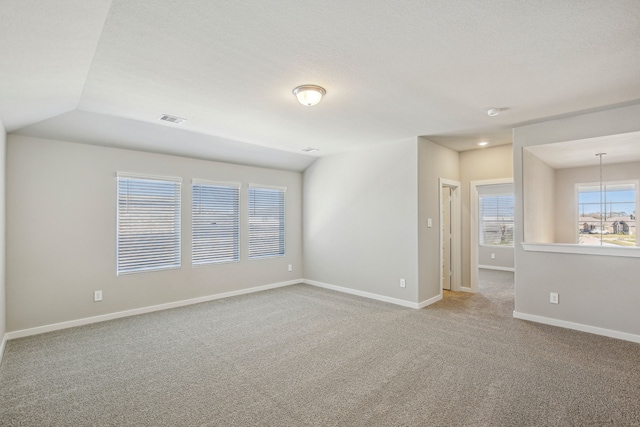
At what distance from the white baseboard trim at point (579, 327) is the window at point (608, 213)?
2.54 meters

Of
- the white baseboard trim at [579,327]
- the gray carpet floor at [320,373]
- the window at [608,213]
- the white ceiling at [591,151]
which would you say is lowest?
the gray carpet floor at [320,373]

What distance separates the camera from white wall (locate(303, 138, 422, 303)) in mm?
4863

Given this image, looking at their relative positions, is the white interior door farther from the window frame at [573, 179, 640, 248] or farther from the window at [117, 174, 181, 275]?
the window at [117, 174, 181, 275]

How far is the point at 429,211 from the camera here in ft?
16.3

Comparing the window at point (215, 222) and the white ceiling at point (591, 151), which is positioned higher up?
the white ceiling at point (591, 151)

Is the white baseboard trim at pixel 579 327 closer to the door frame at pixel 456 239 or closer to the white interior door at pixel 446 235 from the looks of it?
the door frame at pixel 456 239

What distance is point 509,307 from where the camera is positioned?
15.6 feet

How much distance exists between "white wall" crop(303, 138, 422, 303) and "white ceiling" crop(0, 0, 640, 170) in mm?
1067

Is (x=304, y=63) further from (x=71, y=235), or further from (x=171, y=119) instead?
(x=71, y=235)

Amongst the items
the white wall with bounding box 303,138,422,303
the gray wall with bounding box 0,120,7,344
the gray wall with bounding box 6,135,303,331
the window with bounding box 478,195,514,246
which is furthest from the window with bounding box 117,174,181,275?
the window with bounding box 478,195,514,246

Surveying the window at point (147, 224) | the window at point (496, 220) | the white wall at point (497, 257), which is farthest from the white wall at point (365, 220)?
the white wall at point (497, 257)

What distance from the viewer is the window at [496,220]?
8.16 metres

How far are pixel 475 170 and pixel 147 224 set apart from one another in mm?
5426

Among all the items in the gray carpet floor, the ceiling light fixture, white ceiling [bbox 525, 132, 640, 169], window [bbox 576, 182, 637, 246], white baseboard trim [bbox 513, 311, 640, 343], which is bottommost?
the gray carpet floor
